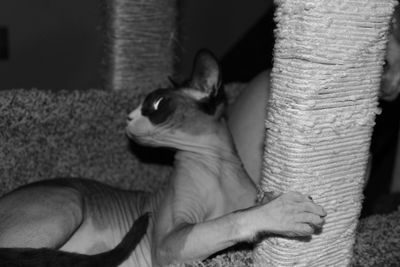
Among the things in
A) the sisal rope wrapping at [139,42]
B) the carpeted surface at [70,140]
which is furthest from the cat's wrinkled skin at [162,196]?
the sisal rope wrapping at [139,42]

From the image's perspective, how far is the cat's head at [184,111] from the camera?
4.54 ft

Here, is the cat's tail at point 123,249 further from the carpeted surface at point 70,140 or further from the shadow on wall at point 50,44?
the shadow on wall at point 50,44

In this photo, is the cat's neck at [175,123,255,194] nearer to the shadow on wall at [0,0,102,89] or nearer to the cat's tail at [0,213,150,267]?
the cat's tail at [0,213,150,267]

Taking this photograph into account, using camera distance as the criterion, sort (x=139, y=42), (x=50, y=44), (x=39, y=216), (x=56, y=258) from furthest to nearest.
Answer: (x=50, y=44), (x=139, y=42), (x=39, y=216), (x=56, y=258)

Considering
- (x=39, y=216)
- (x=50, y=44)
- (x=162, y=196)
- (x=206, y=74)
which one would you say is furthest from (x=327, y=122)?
(x=50, y=44)

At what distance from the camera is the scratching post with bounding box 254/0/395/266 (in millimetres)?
928

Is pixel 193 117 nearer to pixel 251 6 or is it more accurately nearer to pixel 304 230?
pixel 304 230

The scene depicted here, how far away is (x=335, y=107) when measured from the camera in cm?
98

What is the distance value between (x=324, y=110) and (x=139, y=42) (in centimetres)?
100

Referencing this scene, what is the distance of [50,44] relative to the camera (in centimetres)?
290

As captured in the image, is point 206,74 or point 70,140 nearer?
point 206,74

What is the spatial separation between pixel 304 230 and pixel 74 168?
0.94 m

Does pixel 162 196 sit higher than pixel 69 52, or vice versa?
pixel 69 52

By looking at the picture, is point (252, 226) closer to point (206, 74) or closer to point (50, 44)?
point (206, 74)
